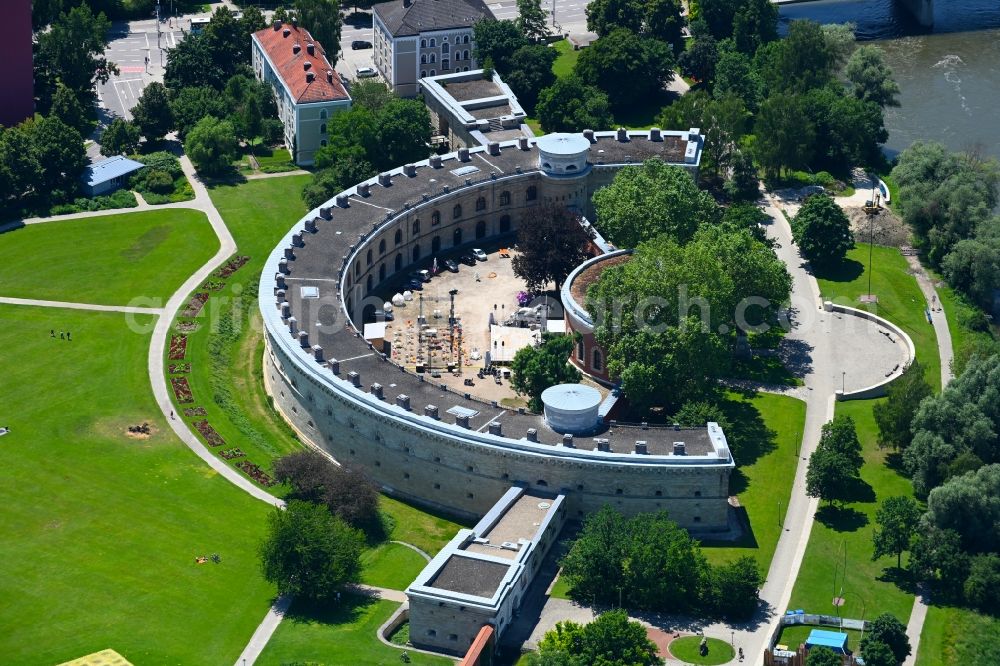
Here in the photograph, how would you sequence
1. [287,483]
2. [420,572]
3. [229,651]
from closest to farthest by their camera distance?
[229,651] < [420,572] < [287,483]

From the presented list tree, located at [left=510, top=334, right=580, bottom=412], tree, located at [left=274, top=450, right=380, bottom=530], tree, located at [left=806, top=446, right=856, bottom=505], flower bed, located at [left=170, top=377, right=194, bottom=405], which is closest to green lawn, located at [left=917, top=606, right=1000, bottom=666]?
tree, located at [left=806, top=446, right=856, bottom=505]

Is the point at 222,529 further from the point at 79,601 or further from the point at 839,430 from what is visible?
the point at 839,430

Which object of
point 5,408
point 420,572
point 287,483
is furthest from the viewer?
point 5,408

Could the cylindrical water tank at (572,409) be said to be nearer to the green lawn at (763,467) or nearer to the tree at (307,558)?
the green lawn at (763,467)

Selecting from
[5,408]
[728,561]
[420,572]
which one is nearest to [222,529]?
[420,572]

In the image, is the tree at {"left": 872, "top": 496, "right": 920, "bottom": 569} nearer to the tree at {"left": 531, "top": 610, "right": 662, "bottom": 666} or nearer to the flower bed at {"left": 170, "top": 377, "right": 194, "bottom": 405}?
the tree at {"left": 531, "top": 610, "right": 662, "bottom": 666}

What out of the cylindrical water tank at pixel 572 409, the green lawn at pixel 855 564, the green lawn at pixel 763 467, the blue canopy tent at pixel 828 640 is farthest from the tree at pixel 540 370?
the blue canopy tent at pixel 828 640

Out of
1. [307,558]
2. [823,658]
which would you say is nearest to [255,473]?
[307,558]

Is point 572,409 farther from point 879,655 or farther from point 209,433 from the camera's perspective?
point 209,433
